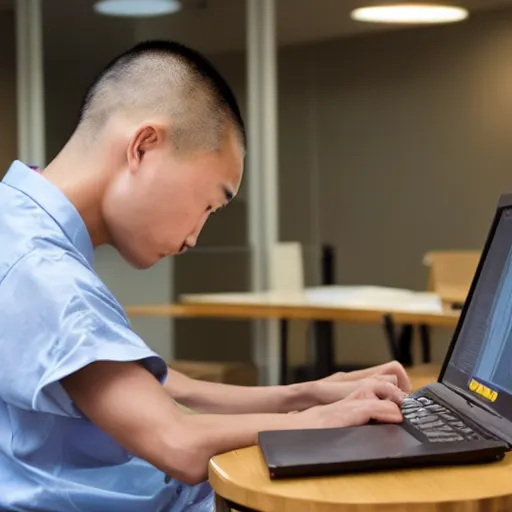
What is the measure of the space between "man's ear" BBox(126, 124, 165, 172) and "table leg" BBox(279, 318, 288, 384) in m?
4.98

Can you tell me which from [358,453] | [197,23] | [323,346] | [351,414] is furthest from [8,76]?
[358,453]

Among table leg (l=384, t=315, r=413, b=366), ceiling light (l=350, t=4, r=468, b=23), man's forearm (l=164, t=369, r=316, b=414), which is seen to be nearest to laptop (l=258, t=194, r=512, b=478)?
man's forearm (l=164, t=369, r=316, b=414)

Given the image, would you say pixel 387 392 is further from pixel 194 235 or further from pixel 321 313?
pixel 321 313

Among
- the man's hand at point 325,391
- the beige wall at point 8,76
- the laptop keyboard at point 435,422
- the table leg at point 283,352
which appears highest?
the beige wall at point 8,76

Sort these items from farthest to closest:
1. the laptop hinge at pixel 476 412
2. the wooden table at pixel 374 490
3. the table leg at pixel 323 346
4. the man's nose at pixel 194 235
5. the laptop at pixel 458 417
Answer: the table leg at pixel 323 346 → the man's nose at pixel 194 235 → the laptop hinge at pixel 476 412 → the laptop at pixel 458 417 → the wooden table at pixel 374 490

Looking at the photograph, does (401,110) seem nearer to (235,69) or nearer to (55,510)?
(235,69)

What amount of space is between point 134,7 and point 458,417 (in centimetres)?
530

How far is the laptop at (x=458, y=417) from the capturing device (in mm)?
988

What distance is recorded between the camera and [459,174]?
7.39 meters

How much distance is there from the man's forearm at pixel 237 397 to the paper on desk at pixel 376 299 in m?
2.18

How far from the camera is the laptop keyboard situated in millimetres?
1078

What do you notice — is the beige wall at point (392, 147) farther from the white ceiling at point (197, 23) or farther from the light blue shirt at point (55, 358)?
the light blue shirt at point (55, 358)

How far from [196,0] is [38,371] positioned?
18.1 feet

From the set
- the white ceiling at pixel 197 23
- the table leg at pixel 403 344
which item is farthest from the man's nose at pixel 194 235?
the white ceiling at pixel 197 23
